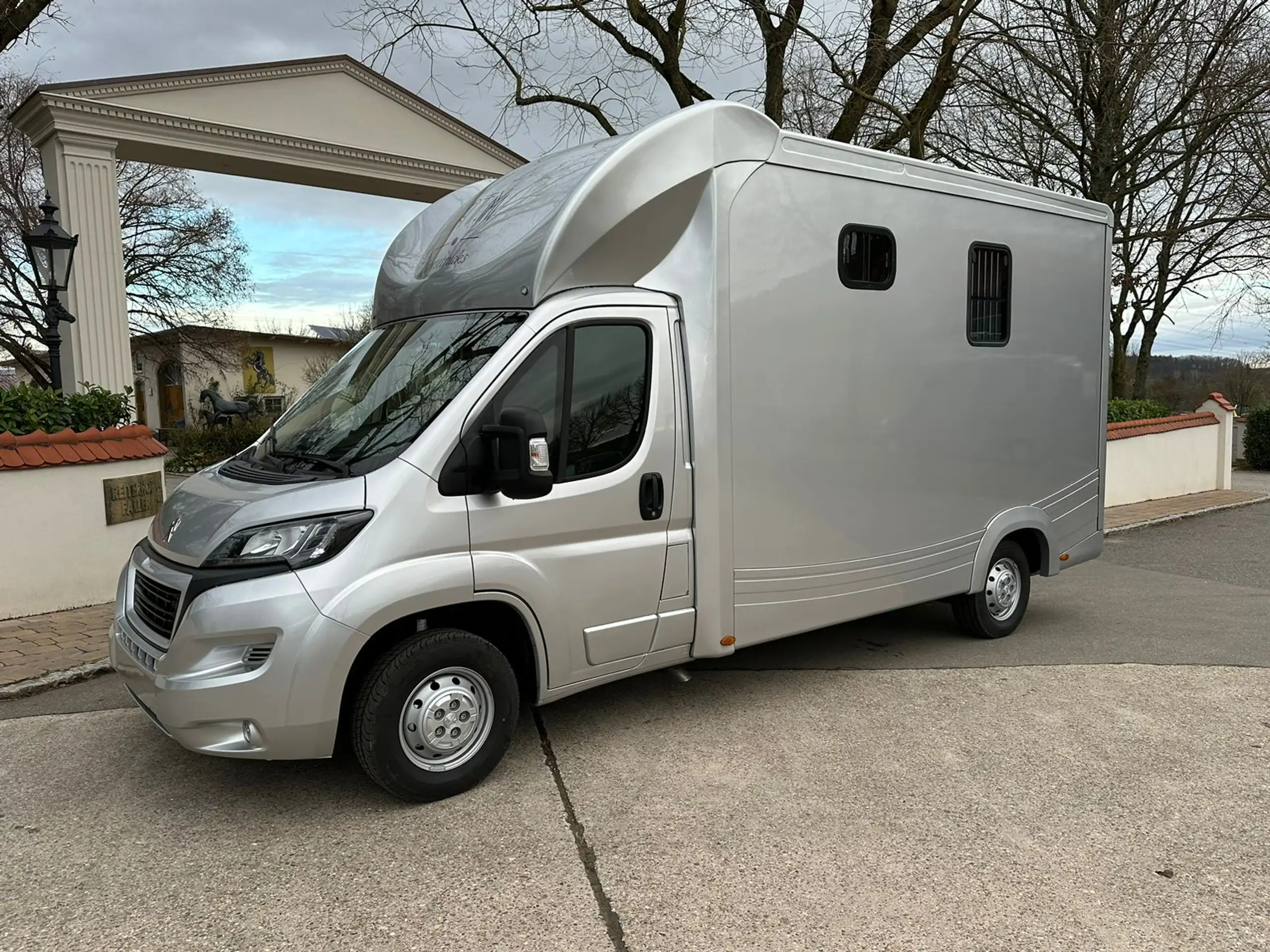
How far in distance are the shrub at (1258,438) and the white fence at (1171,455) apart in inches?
287

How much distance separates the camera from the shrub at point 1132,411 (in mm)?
14453

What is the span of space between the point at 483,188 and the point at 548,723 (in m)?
2.92

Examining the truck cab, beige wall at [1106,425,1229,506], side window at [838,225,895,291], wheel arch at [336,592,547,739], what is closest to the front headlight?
the truck cab

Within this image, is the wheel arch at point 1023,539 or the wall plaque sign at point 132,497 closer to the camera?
the wheel arch at point 1023,539

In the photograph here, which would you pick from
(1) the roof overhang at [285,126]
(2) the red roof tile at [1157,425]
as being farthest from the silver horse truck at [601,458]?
(2) the red roof tile at [1157,425]

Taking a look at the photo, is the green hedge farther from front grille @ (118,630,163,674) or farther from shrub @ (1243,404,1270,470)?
shrub @ (1243,404,1270,470)

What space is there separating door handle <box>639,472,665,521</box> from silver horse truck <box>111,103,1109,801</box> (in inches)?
0.6

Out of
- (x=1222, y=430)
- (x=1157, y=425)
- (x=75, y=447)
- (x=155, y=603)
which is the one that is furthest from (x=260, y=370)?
(x=155, y=603)

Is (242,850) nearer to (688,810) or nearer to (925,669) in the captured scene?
(688,810)

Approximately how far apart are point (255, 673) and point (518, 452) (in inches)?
51.1

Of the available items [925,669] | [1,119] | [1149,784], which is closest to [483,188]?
[925,669]

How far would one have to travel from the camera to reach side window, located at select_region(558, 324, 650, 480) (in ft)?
13.9

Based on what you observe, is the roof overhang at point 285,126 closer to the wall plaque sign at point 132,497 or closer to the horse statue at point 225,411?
the wall plaque sign at point 132,497

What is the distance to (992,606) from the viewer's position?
21.1 feet
